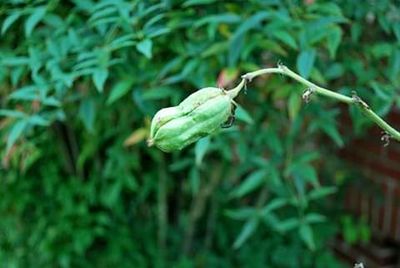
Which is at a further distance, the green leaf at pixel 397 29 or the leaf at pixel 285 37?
the green leaf at pixel 397 29

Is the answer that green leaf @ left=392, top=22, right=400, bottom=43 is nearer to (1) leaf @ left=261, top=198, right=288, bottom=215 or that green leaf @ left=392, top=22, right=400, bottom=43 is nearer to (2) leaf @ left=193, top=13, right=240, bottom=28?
(2) leaf @ left=193, top=13, right=240, bottom=28

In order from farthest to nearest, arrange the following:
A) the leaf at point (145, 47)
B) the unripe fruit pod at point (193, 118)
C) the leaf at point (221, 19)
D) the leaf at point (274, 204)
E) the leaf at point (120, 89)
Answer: the leaf at point (274, 204) < the leaf at point (120, 89) < the leaf at point (221, 19) < the leaf at point (145, 47) < the unripe fruit pod at point (193, 118)

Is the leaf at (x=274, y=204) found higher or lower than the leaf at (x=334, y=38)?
lower

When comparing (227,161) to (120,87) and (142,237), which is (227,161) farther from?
(120,87)

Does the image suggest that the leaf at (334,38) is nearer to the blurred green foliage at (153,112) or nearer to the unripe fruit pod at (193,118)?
the blurred green foliage at (153,112)

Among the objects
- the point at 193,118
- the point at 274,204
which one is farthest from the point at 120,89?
the point at 193,118

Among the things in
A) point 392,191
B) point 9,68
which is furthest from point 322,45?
point 392,191

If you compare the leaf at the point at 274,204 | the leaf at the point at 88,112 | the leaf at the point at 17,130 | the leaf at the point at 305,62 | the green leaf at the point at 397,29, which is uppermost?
the leaf at the point at 305,62

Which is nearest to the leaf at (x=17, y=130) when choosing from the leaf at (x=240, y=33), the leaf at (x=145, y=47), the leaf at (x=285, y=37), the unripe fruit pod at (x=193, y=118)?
the leaf at (x=145, y=47)
